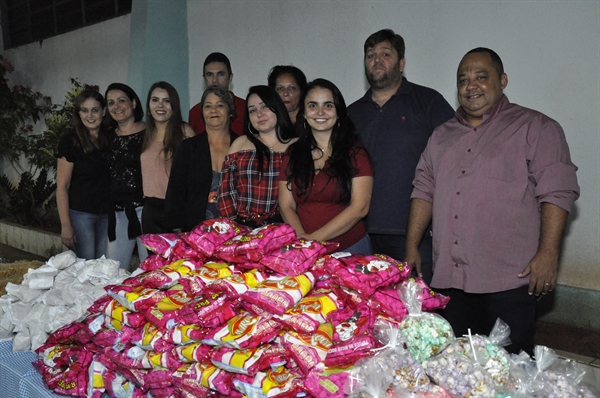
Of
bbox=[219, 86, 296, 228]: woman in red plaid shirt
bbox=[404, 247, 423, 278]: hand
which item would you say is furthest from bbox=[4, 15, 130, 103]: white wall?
bbox=[404, 247, 423, 278]: hand

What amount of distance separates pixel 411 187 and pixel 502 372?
5.40 ft

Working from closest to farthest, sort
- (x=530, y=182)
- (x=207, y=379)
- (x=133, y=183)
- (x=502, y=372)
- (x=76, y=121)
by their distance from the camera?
1. (x=502, y=372)
2. (x=207, y=379)
3. (x=530, y=182)
4. (x=133, y=183)
5. (x=76, y=121)

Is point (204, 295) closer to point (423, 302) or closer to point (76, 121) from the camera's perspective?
point (423, 302)

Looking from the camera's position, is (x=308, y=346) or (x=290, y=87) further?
(x=290, y=87)

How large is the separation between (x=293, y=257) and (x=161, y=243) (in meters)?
0.71

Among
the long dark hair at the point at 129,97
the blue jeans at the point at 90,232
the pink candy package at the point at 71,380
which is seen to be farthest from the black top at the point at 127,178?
the pink candy package at the point at 71,380

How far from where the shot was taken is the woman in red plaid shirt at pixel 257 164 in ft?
10.1

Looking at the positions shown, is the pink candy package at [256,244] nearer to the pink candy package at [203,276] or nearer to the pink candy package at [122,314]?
the pink candy package at [203,276]

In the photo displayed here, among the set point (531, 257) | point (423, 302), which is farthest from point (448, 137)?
point (423, 302)

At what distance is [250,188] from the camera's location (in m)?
3.07

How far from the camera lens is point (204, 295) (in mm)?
1956

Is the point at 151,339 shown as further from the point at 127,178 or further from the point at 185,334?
the point at 127,178

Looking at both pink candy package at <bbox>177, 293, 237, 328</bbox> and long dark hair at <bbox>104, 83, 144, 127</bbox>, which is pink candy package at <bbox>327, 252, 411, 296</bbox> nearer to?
pink candy package at <bbox>177, 293, 237, 328</bbox>

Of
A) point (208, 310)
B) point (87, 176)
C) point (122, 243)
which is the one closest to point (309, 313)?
point (208, 310)
